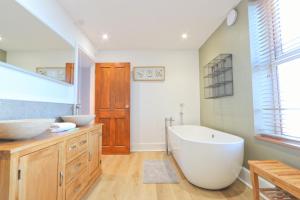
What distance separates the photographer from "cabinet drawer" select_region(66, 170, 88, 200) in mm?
1576

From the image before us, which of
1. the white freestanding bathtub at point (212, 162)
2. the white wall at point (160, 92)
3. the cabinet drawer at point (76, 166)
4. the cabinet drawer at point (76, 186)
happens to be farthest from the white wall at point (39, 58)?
the white freestanding bathtub at point (212, 162)

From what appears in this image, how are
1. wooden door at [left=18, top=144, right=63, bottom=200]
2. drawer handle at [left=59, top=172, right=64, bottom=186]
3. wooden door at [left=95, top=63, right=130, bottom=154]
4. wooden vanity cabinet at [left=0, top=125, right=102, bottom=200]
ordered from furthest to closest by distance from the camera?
wooden door at [left=95, top=63, right=130, bottom=154]
drawer handle at [left=59, top=172, right=64, bottom=186]
wooden door at [left=18, top=144, right=63, bottom=200]
wooden vanity cabinet at [left=0, top=125, right=102, bottom=200]

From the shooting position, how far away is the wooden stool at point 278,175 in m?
1.14

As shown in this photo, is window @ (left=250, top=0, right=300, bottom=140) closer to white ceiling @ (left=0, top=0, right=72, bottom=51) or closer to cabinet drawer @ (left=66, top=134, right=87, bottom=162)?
cabinet drawer @ (left=66, top=134, right=87, bottom=162)

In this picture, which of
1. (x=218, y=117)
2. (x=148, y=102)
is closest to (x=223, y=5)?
(x=218, y=117)

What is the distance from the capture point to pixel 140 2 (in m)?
2.36

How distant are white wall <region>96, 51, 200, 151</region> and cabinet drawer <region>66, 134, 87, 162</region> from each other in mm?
2192

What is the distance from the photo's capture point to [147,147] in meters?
4.06

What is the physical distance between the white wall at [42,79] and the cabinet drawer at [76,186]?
0.98 m

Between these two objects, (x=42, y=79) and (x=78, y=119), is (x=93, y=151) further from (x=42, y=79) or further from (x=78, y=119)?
(x=42, y=79)

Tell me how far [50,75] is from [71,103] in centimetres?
66

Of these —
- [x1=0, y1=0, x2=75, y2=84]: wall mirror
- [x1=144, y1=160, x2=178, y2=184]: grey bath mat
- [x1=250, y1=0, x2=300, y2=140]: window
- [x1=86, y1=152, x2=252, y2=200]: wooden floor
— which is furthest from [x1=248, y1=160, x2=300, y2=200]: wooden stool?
[x1=0, y1=0, x2=75, y2=84]: wall mirror

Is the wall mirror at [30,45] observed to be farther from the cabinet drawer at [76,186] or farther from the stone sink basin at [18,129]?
the cabinet drawer at [76,186]

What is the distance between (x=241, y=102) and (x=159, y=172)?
64.2 inches
